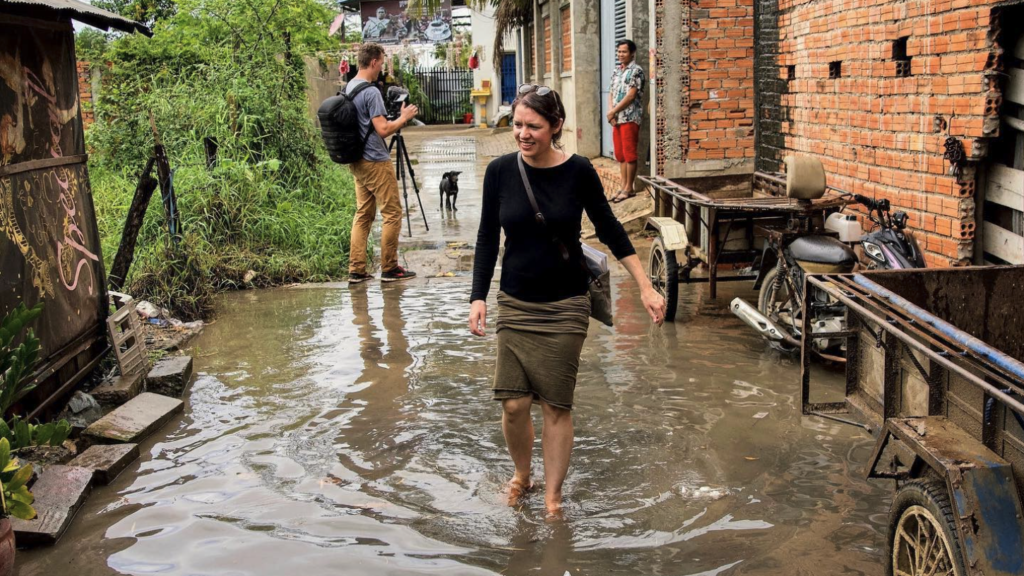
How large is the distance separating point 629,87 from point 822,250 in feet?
18.1

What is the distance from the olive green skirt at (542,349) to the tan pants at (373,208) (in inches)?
200

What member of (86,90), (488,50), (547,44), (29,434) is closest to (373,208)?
(29,434)

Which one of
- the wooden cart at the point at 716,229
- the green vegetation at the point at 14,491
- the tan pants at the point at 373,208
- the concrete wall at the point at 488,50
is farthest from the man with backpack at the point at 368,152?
the concrete wall at the point at 488,50

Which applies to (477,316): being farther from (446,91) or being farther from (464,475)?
(446,91)

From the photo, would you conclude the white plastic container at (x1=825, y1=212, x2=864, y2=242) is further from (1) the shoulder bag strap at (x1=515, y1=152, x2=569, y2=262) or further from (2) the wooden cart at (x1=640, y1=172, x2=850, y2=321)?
(1) the shoulder bag strap at (x1=515, y1=152, x2=569, y2=262)

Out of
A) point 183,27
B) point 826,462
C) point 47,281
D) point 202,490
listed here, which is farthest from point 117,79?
point 826,462

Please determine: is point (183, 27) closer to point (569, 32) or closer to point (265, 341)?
point (569, 32)

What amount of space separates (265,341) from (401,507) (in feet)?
10.7

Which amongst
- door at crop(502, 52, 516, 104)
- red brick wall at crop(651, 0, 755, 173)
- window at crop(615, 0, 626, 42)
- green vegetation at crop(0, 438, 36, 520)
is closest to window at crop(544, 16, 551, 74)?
window at crop(615, 0, 626, 42)

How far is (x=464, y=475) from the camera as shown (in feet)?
15.6

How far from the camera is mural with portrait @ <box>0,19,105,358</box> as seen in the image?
16.5 ft

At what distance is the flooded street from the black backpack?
2.01 meters

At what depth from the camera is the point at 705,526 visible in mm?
4086

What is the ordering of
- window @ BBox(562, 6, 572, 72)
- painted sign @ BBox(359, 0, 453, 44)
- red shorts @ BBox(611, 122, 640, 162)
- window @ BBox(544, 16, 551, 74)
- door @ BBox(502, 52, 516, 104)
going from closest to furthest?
red shorts @ BBox(611, 122, 640, 162) → window @ BBox(562, 6, 572, 72) → window @ BBox(544, 16, 551, 74) → door @ BBox(502, 52, 516, 104) → painted sign @ BBox(359, 0, 453, 44)
